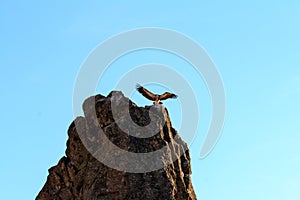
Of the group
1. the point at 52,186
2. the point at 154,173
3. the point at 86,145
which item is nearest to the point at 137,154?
the point at 154,173

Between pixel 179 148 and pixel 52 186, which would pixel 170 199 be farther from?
pixel 52 186

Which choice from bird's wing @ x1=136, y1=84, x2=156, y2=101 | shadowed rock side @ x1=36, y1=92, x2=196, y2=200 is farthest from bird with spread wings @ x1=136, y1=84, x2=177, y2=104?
shadowed rock side @ x1=36, y1=92, x2=196, y2=200

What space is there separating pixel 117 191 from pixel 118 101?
486 centimetres

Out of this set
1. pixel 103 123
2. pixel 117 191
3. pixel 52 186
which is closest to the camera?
pixel 117 191

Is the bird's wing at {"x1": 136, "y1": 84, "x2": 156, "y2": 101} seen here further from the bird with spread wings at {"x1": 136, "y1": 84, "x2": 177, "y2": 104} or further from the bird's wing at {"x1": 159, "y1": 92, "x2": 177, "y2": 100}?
the bird's wing at {"x1": 159, "y1": 92, "x2": 177, "y2": 100}

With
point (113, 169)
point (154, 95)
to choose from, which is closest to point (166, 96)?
point (154, 95)

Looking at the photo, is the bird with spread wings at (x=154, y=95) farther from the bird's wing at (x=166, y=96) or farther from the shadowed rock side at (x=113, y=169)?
the shadowed rock side at (x=113, y=169)

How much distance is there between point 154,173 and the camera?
115 ft

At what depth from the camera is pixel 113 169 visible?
3503 cm

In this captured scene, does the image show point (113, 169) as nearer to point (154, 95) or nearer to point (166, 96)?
point (154, 95)

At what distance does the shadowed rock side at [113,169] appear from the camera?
34.8 meters

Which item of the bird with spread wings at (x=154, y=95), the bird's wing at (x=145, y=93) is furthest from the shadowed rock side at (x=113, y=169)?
the bird's wing at (x=145, y=93)

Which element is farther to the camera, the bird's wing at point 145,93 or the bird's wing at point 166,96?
the bird's wing at point 166,96

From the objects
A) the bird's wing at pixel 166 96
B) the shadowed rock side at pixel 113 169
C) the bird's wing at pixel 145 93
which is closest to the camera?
the shadowed rock side at pixel 113 169
